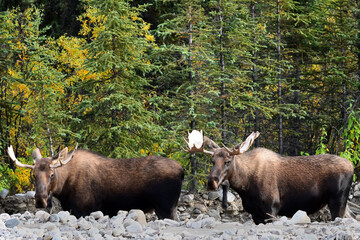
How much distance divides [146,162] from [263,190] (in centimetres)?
209

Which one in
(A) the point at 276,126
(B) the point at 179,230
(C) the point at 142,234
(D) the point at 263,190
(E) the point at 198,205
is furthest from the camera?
(A) the point at 276,126

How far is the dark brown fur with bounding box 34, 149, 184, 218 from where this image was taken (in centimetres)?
937

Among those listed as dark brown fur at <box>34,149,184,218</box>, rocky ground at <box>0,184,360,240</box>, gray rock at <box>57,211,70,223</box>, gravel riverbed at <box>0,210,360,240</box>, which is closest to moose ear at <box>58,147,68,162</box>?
dark brown fur at <box>34,149,184,218</box>

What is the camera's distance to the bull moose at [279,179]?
9312 mm

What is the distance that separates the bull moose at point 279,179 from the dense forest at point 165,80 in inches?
108

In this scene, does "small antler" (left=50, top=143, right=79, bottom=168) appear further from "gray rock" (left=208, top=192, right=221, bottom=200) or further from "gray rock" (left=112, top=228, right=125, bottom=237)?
"gray rock" (left=208, top=192, right=221, bottom=200)

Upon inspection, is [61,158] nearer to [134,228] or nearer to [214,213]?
[134,228]

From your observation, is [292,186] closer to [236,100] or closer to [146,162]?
[146,162]

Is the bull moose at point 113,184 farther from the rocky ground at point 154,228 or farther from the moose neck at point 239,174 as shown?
the rocky ground at point 154,228

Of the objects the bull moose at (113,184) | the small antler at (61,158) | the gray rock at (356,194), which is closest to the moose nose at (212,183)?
the bull moose at (113,184)

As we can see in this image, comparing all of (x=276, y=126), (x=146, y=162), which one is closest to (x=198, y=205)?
(x=146, y=162)

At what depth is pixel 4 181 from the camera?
41.2ft

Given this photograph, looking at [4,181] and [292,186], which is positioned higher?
[292,186]

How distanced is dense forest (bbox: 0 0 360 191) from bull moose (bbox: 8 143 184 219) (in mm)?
2226
